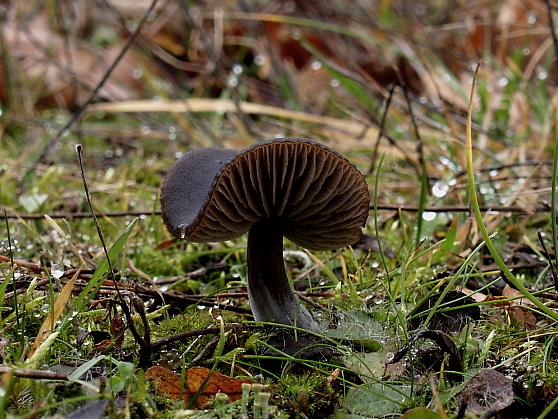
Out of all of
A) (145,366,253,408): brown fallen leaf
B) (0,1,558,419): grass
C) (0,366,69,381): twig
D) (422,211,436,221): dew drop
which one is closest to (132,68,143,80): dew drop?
(0,1,558,419): grass

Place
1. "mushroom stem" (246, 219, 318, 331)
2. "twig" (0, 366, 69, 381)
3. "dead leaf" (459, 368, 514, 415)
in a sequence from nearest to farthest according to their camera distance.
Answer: "twig" (0, 366, 69, 381)
"dead leaf" (459, 368, 514, 415)
"mushroom stem" (246, 219, 318, 331)

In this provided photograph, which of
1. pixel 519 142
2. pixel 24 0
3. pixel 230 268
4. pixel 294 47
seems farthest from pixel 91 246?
pixel 24 0

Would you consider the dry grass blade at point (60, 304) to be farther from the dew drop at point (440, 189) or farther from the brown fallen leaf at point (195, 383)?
the dew drop at point (440, 189)

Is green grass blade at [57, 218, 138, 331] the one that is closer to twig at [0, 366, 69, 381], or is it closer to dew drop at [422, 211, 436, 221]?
twig at [0, 366, 69, 381]

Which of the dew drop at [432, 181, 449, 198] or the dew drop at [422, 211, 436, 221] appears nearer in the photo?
the dew drop at [422, 211, 436, 221]

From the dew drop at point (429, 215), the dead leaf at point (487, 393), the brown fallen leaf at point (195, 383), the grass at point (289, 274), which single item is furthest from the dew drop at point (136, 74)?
the dead leaf at point (487, 393)

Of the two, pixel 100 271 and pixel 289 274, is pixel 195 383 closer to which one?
pixel 100 271

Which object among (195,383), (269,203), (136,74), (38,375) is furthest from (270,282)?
(136,74)
